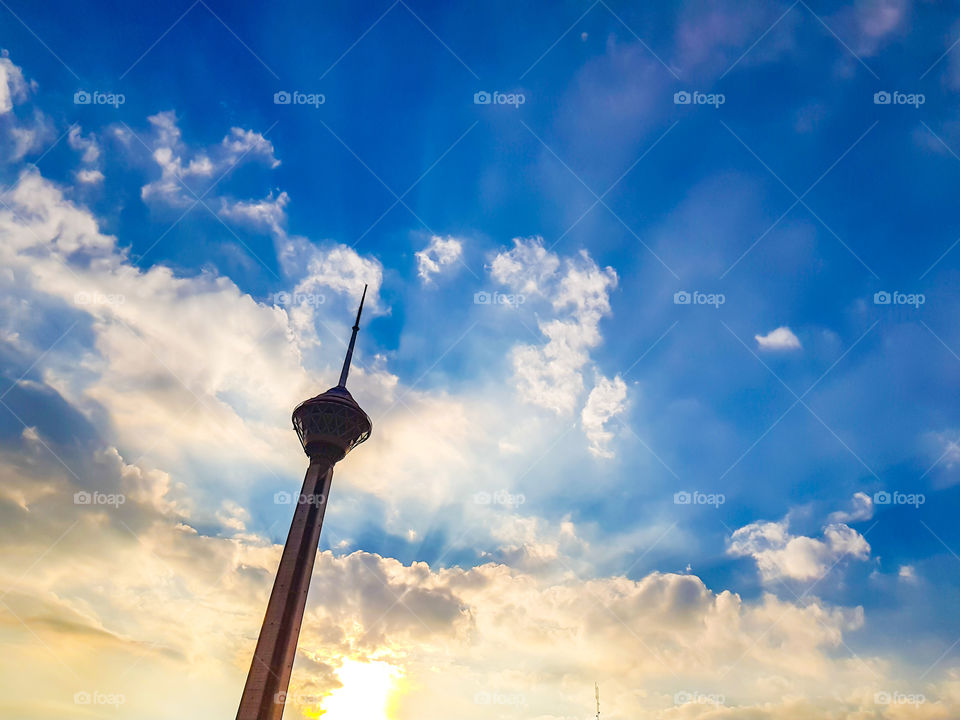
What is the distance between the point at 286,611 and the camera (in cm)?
6775

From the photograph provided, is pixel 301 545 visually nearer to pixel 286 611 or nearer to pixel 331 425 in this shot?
pixel 286 611

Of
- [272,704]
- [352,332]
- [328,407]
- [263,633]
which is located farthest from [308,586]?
[352,332]

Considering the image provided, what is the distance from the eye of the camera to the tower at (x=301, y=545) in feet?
208

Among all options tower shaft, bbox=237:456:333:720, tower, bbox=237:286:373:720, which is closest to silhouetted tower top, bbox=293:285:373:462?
tower, bbox=237:286:373:720

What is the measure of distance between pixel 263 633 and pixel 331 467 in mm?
24079

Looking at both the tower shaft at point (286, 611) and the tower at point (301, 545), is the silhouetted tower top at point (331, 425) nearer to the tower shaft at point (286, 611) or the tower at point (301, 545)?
the tower at point (301, 545)

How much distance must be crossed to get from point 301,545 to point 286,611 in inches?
330

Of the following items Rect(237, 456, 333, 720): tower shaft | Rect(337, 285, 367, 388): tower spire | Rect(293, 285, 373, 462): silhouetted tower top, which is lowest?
Rect(237, 456, 333, 720): tower shaft

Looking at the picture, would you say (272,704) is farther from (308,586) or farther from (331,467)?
(331,467)

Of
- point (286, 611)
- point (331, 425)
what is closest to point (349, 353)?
point (331, 425)

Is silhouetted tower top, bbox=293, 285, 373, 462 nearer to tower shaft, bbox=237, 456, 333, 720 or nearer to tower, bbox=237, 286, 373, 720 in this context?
tower, bbox=237, 286, 373, 720

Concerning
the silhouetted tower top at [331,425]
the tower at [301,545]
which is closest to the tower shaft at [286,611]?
the tower at [301,545]

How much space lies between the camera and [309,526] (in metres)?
74.4

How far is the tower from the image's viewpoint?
6334 cm
